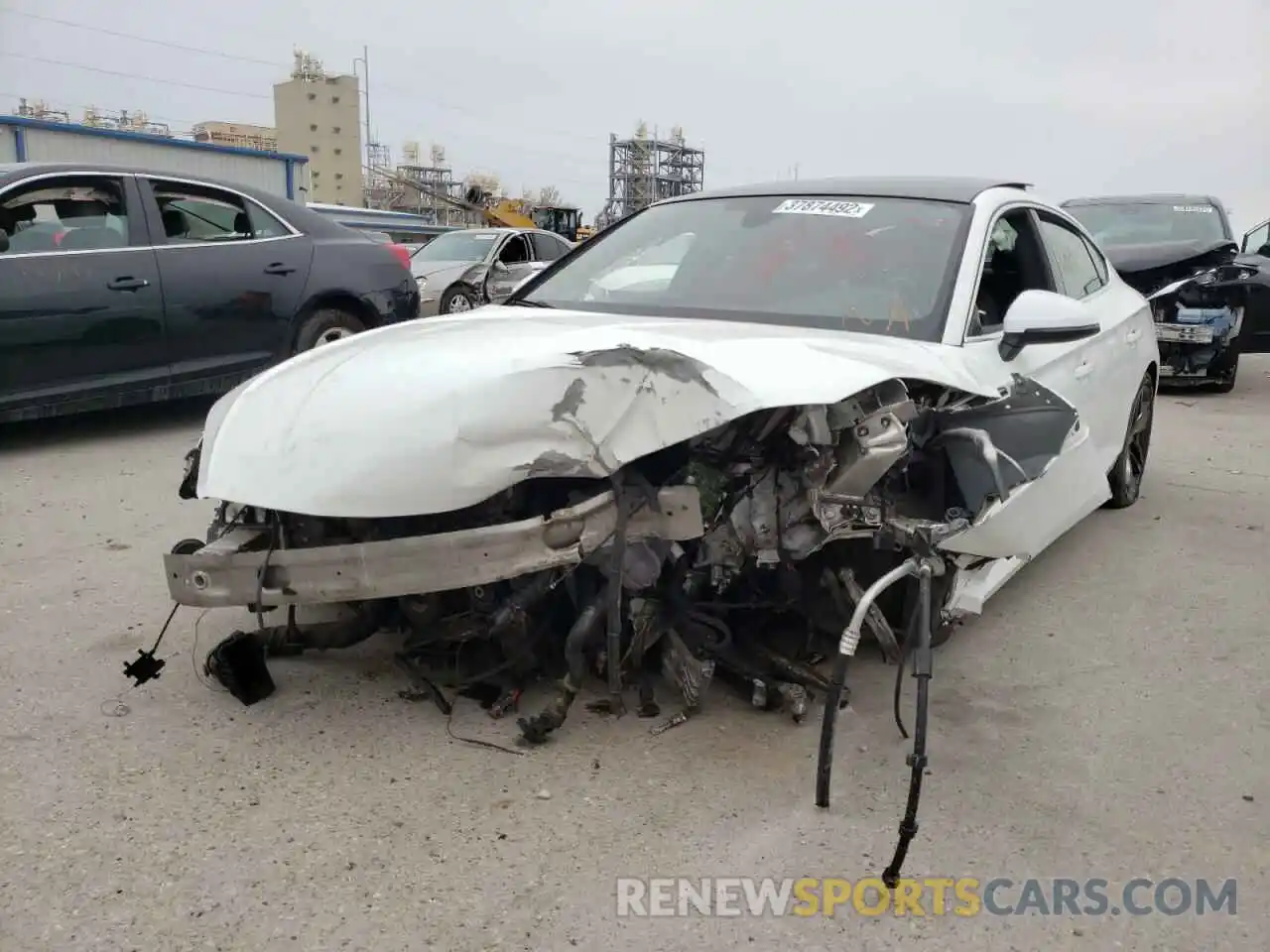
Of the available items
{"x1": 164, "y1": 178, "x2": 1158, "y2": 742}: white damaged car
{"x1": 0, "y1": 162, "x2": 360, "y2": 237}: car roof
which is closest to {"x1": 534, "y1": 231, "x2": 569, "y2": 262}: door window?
{"x1": 0, "y1": 162, "x2": 360, "y2": 237}: car roof

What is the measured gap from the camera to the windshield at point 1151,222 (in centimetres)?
966

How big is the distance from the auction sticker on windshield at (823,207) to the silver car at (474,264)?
9.17 meters

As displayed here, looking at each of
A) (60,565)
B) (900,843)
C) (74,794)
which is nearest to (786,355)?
(900,843)

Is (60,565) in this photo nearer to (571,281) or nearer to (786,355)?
(571,281)

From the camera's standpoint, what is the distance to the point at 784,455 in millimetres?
2779

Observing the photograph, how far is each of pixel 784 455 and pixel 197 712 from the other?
1790 millimetres

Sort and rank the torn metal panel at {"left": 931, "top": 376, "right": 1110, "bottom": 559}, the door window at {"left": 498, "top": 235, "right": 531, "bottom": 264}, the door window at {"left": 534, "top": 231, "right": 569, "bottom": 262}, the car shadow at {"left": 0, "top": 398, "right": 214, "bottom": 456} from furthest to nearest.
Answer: the door window at {"left": 534, "top": 231, "right": 569, "bottom": 262}, the door window at {"left": 498, "top": 235, "right": 531, "bottom": 264}, the car shadow at {"left": 0, "top": 398, "right": 214, "bottom": 456}, the torn metal panel at {"left": 931, "top": 376, "right": 1110, "bottom": 559}

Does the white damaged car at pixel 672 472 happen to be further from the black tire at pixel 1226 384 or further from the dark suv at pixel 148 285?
the black tire at pixel 1226 384

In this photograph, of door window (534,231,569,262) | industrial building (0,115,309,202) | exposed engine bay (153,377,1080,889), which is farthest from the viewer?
industrial building (0,115,309,202)

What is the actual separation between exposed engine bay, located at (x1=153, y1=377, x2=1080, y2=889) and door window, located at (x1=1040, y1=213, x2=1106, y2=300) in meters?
1.39

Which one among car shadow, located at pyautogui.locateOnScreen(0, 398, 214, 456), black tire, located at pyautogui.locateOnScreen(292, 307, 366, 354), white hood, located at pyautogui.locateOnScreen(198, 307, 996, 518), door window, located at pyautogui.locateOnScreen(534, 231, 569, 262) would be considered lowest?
car shadow, located at pyautogui.locateOnScreen(0, 398, 214, 456)

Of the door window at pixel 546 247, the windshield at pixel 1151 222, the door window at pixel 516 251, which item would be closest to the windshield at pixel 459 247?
the door window at pixel 516 251

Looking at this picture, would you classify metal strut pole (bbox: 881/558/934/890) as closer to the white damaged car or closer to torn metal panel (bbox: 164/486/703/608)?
the white damaged car

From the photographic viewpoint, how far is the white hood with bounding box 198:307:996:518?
246 centimetres
